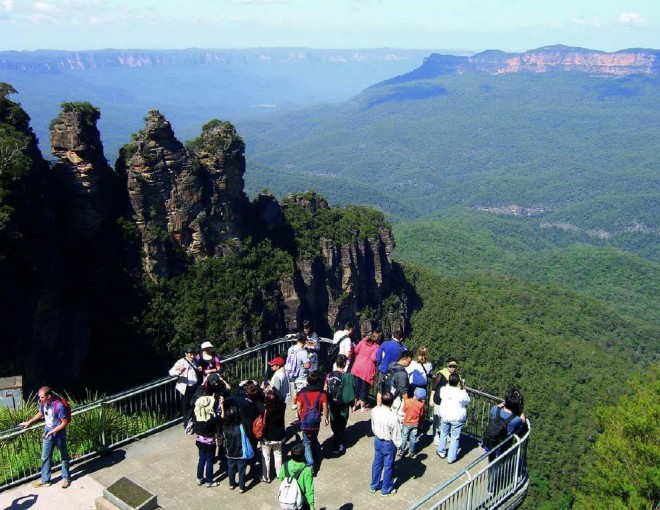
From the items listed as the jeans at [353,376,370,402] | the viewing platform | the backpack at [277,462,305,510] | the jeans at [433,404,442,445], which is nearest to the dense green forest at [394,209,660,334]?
the jeans at [353,376,370,402]

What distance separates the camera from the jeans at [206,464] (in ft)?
36.8

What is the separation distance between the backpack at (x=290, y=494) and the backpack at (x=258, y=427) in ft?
5.58

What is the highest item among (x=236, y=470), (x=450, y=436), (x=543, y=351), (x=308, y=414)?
(x=308, y=414)

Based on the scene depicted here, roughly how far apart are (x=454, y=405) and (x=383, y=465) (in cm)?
184

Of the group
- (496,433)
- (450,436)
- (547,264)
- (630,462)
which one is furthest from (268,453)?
(547,264)

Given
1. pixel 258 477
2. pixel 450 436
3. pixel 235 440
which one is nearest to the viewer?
pixel 235 440

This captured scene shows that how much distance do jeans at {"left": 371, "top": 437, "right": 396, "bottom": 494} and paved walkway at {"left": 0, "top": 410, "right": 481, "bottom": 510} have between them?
191 mm

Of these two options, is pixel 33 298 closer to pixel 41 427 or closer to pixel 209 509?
pixel 41 427

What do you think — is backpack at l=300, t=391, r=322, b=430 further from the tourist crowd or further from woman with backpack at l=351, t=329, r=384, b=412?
woman with backpack at l=351, t=329, r=384, b=412

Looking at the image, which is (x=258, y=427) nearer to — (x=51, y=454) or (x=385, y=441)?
(x=385, y=441)

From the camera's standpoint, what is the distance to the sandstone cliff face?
36156 mm

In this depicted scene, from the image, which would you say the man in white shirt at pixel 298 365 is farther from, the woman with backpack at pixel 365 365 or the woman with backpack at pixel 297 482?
the woman with backpack at pixel 297 482

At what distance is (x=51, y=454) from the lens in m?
11.4

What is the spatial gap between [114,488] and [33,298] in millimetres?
16879
